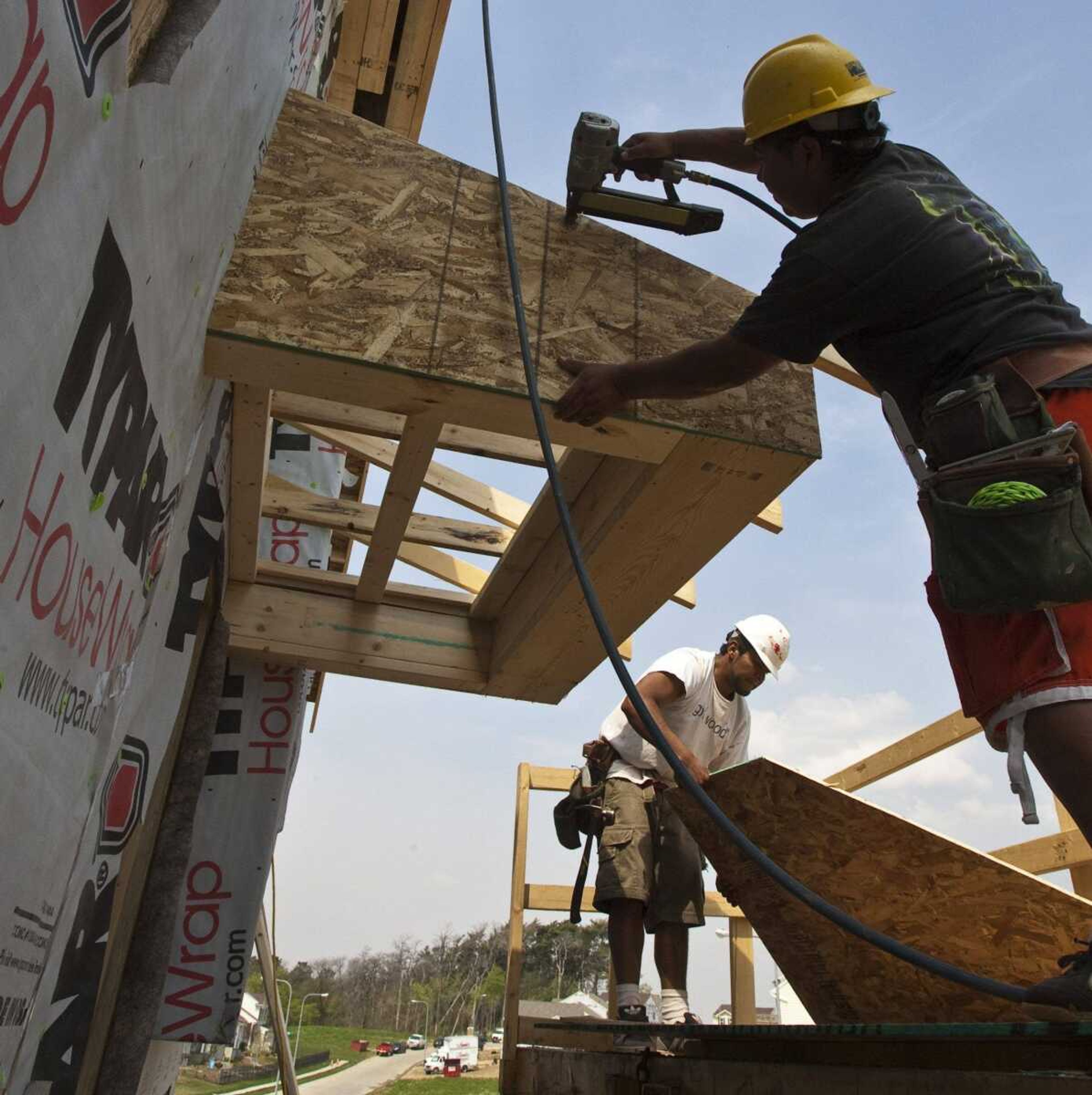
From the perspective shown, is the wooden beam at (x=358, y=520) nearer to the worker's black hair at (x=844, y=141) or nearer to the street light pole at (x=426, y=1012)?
the worker's black hair at (x=844, y=141)

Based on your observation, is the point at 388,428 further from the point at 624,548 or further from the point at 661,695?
the point at 661,695

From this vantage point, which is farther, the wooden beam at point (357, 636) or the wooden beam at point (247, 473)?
the wooden beam at point (357, 636)

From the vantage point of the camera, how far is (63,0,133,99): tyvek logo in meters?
1.00

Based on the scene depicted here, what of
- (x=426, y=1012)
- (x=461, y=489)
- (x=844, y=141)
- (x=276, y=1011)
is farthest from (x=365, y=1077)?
(x=844, y=141)

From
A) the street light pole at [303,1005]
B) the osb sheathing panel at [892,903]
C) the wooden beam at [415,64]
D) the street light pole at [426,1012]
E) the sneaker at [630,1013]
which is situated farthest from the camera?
the street light pole at [426,1012]

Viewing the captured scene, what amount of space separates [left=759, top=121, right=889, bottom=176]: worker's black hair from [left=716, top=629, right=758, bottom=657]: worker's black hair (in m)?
2.39

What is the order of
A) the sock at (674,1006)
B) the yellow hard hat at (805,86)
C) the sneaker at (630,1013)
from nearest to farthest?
the yellow hard hat at (805,86), the sneaker at (630,1013), the sock at (674,1006)

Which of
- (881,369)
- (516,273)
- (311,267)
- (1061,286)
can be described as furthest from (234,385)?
(1061,286)

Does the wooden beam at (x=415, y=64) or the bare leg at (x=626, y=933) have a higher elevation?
the wooden beam at (x=415, y=64)

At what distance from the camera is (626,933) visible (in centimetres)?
373

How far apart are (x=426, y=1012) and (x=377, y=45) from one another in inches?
2185

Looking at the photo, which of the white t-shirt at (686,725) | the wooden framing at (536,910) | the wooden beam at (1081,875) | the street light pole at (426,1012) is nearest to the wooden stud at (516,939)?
the wooden framing at (536,910)

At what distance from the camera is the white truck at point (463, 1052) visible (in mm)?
28875

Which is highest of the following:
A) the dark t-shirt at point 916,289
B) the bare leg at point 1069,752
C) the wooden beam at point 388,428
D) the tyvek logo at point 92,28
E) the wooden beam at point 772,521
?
the wooden beam at point 772,521
